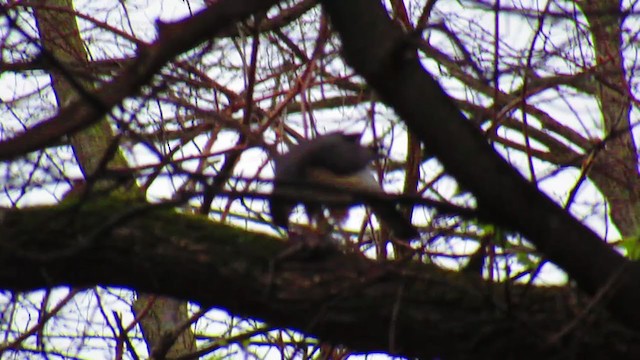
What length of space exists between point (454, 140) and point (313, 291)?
1.92ft

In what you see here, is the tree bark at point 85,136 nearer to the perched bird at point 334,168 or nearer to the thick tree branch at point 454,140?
the perched bird at point 334,168

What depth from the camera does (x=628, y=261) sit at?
215cm

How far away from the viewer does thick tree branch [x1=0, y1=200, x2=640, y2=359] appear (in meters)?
2.27

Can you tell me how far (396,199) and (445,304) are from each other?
1.84 ft

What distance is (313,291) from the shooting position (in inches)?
90.5

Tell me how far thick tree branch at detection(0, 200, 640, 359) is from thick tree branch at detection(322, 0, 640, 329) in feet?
0.79

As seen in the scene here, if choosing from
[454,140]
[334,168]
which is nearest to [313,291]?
[454,140]

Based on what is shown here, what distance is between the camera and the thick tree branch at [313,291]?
2.27m

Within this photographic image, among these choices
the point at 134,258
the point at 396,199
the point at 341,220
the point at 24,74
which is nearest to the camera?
the point at 396,199

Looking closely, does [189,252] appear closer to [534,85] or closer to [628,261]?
[628,261]

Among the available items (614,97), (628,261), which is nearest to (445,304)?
(628,261)

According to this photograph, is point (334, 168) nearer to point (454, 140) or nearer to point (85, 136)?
point (454, 140)

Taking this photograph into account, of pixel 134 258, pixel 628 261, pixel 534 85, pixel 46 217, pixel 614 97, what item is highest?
pixel 614 97

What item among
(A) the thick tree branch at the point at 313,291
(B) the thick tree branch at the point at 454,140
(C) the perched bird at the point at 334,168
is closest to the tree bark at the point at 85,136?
(C) the perched bird at the point at 334,168
